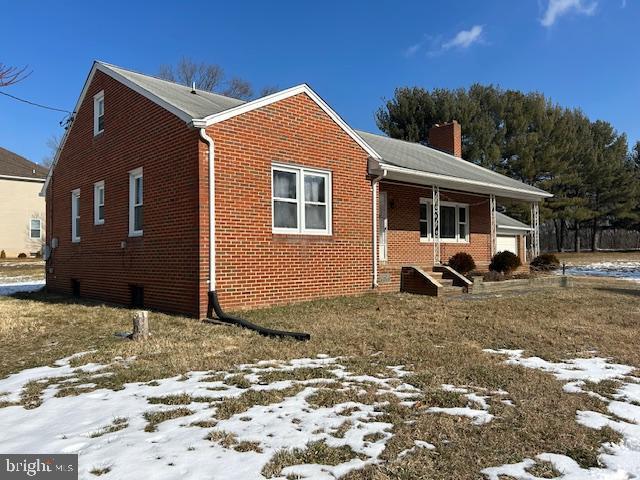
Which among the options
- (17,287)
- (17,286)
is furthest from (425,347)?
(17,286)

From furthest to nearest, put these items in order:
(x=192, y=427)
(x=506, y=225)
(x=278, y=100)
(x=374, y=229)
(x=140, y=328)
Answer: (x=506, y=225), (x=374, y=229), (x=278, y=100), (x=140, y=328), (x=192, y=427)

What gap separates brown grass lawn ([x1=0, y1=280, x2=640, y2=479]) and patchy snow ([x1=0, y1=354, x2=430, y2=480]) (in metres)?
0.18

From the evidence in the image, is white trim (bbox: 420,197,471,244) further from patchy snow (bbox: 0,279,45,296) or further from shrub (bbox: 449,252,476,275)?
patchy snow (bbox: 0,279,45,296)

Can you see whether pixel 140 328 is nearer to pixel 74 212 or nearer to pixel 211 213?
pixel 211 213

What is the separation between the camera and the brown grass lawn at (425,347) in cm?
339

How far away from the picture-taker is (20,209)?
33.6 metres

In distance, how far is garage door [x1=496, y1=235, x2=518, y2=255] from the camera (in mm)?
23956

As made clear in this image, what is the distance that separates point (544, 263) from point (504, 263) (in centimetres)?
355

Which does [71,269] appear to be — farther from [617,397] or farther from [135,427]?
[617,397]

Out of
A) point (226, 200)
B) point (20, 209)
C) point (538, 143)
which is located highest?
point (538, 143)

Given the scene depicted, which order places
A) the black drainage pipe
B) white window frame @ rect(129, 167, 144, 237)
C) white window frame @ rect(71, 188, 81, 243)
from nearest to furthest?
the black drainage pipe, white window frame @ rect(129, 167, 144, 237), white window frame @ rect(71, 188, 81, 243)

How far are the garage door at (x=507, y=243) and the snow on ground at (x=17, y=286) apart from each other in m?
19.5

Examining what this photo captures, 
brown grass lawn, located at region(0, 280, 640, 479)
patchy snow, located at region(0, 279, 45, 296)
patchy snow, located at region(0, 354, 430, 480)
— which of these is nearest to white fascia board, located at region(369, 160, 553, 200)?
brown grass lawn, located at region(0, 280, 640, 479)

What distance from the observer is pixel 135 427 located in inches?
147
